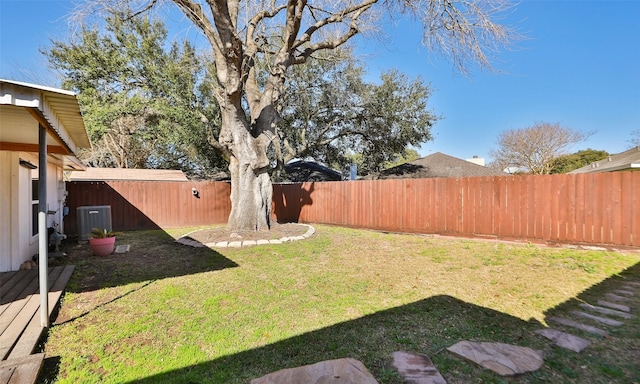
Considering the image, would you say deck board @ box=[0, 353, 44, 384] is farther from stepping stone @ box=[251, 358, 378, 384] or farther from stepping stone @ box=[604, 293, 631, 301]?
stepping stone @ box=[604, 293, 631, 301]

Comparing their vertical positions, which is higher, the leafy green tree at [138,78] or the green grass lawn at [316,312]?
the leafy green tree at [138,78]

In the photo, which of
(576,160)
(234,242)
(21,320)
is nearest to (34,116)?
(21,320)

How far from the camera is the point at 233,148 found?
743 centimetres

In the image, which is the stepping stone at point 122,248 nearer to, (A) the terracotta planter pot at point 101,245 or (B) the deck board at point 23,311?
(A) the terracotta planter pot at point 101,245

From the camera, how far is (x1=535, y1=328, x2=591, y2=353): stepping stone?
92.9 inches

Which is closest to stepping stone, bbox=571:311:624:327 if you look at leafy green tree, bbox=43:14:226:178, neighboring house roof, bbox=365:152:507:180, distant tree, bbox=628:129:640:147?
leafy green tree, bbox=43:14:226:178

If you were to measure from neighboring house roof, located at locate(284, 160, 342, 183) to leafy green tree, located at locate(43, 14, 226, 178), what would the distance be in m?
5.88

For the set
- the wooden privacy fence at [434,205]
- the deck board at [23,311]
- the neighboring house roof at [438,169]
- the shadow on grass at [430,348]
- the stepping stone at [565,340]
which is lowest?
the stepping stone at [565,340]

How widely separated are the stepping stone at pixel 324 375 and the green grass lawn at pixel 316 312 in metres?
0.12

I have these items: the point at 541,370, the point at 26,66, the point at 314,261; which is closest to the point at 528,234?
the point at 314,261

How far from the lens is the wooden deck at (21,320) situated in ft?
6.13

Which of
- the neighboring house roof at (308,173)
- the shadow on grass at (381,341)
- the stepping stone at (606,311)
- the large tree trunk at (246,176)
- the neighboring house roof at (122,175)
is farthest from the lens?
the neighboring house roof at (308,173)

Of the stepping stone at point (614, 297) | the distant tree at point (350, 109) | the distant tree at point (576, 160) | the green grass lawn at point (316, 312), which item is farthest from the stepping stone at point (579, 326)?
the distant tree at point (576, 160)

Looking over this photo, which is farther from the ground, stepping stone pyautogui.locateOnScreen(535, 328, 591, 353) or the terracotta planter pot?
the terracotta planter pot
